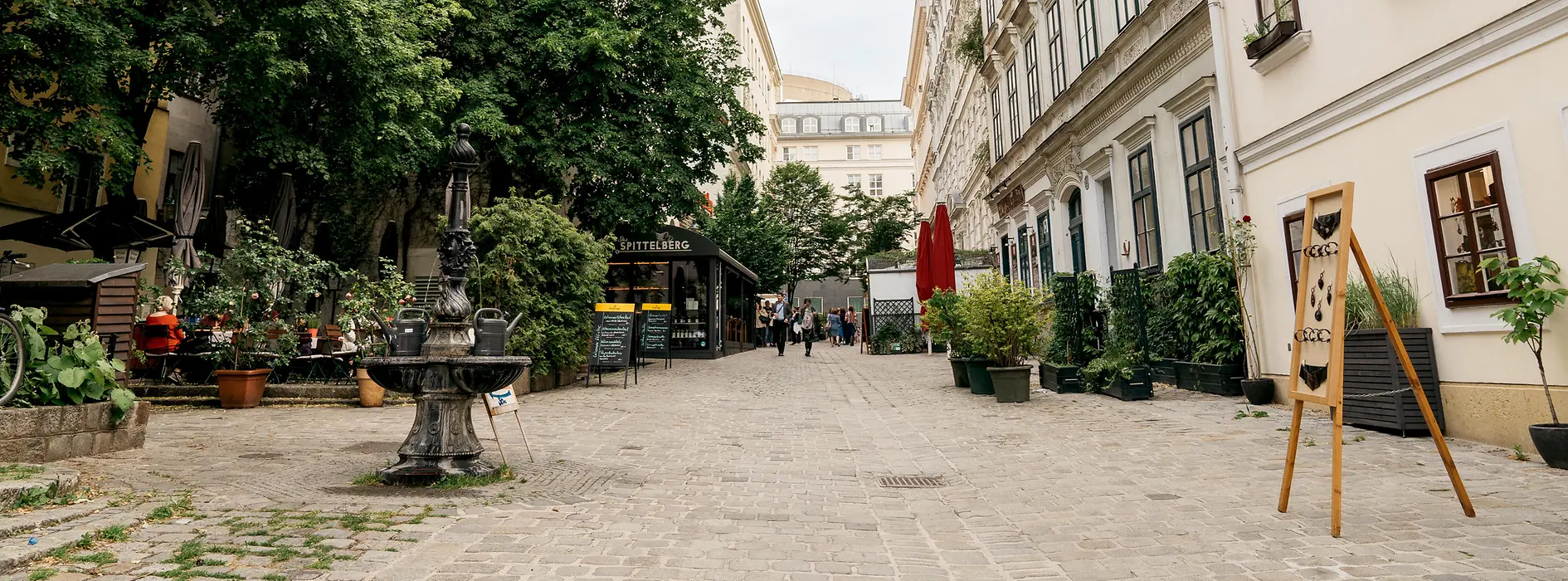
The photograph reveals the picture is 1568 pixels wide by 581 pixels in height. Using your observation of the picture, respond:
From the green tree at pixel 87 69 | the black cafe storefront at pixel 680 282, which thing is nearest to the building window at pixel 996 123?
the black cafe storefront at pixel 680 282

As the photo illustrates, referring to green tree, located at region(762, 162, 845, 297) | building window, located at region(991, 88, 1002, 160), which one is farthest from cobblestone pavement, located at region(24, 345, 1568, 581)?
green tree, located at region(762, 162, 845, 297)

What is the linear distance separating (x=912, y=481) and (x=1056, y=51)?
513 inches

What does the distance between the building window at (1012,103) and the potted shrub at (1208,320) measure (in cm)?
984

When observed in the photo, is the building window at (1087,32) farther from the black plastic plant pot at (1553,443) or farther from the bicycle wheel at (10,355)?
the bicycle wheel at (10,355)

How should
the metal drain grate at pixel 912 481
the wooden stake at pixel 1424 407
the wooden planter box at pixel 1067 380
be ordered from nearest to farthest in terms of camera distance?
the wooden stake at pixel 1424 407 < the metal drain grate at pixel 912 481 < the wooden planter box at pixel 1067 380

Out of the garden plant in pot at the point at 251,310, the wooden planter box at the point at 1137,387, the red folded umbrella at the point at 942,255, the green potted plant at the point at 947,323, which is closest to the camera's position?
the wooden planter box at the point at 1137,387

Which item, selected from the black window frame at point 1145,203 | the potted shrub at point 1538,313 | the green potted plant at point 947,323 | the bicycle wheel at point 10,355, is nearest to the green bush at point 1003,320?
the green potted plant at point 947,323

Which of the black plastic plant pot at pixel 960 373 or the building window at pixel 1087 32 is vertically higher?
the building window at pixel 1087 32

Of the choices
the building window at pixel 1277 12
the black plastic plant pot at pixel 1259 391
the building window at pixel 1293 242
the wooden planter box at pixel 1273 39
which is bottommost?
the black plastic plant pot at pixel 1259 391

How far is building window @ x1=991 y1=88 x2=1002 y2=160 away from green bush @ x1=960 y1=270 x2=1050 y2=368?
40.1ft

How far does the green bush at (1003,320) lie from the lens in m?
9.70

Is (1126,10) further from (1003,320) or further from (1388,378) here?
(1388,378)

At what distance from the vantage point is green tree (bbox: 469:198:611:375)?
11234 millimetres

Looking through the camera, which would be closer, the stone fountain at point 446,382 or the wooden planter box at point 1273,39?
the stone fountain at point 446,382
